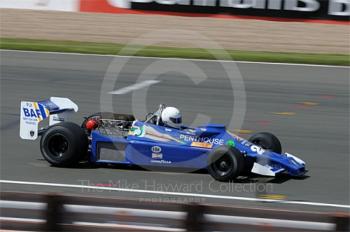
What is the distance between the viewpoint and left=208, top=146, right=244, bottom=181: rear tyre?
35.1 ft

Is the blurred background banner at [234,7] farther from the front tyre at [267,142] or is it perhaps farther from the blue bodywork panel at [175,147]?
the blue bodywork panel at [175,147]

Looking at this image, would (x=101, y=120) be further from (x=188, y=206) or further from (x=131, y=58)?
(x=131, y=58)

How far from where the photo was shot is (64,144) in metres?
11.5

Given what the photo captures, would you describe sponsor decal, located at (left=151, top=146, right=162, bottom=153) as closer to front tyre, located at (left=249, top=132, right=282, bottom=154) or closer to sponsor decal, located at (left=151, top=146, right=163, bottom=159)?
sponsor decal, located at (left=151, top=146, right=163, bottom=159)

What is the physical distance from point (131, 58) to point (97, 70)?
1.99 m

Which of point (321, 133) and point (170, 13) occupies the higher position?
point (170, 13)

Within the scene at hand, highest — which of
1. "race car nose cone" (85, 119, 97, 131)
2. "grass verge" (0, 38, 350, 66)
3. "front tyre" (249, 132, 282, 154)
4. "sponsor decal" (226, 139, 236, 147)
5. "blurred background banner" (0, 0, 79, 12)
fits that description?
"blurred background banner" (0, 0, 79, 12)

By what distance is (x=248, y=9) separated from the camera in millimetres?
22656

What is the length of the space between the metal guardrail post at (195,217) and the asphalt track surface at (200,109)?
8.07 ft

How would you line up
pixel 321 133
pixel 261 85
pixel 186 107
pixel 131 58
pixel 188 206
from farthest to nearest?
1. pixel 131 58
2. pixel 261 85
3. pixel 186 107
4. pixel 321 133
5. pixel 188 206

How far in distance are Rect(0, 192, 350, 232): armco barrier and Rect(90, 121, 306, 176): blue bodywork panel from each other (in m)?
3.16

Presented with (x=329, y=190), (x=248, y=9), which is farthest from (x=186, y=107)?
(x=248, y=9)

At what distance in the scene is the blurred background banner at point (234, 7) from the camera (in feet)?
72.6

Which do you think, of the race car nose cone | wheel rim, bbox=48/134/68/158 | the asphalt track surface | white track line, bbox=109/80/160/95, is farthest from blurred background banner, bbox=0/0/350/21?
wheel rim, bbox=48/134/68/158
